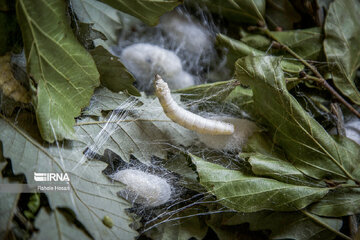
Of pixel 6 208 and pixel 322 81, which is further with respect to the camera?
pixel 322 81

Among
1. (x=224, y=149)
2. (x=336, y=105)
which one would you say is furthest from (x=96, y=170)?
(x=336, y=105)

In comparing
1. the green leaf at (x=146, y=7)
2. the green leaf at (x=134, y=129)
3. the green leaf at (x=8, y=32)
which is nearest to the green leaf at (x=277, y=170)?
the green leaf at (x=134, y=129)

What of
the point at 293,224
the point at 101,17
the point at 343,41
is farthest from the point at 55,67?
the point at 343,41

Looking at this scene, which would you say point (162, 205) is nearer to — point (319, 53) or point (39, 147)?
point (39, 147)

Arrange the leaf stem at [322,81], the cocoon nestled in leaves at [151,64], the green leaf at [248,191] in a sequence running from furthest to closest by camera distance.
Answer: the cocoon nestled in leaves at [151,64] → the leaf stem at [322,81] → the green leaf at [248,191]

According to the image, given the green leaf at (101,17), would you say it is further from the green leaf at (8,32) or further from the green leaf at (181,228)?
the green leaf at (181,228)

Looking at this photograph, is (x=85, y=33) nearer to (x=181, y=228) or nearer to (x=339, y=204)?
(x=181, y=228)
